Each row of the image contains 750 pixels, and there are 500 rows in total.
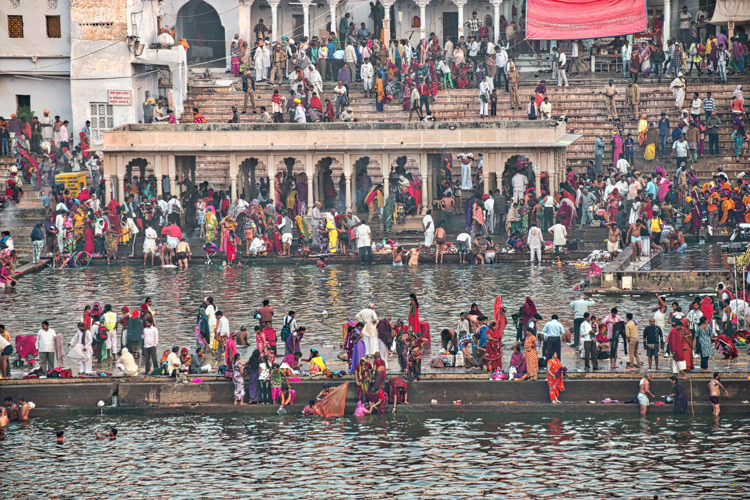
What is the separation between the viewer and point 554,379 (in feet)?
67.6

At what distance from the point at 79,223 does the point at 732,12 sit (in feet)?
72.8

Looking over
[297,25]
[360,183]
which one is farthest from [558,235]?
[297,25]

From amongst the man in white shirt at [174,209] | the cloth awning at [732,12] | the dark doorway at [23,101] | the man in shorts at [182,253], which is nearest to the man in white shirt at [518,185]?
the man in shorts at [182,253]

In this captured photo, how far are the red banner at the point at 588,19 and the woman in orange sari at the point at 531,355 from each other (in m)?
23.8

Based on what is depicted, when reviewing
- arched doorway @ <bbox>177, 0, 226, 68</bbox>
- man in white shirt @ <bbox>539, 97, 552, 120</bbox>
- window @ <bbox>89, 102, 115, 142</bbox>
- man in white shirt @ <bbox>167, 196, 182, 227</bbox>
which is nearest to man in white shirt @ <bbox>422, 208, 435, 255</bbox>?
man in white shirt @ <bbox>539, 97, 552, 120</bbox>

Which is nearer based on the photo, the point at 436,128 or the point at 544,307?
the point at 544,307

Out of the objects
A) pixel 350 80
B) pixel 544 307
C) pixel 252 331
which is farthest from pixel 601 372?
pixel 350 80

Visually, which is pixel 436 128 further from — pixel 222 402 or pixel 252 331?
pixel 222 402

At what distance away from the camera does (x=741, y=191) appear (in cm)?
3356

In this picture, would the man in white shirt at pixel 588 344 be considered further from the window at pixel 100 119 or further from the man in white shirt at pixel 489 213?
the window at pixel 100 119

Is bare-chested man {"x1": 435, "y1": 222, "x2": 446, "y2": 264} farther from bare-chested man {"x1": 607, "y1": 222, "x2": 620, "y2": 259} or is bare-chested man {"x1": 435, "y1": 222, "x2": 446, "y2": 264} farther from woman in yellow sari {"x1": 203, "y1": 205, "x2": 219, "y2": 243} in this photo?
woman in yellow sari {"x1": 203, "y1": 205, "x2": 219, "y2": 243}

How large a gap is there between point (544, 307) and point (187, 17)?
2509 centimetres

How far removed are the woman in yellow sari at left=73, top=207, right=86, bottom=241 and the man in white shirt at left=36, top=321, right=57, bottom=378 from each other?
11.1 m

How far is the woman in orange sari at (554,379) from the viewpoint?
2053 cm
